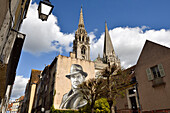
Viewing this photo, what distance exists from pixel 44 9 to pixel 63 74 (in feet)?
53.6

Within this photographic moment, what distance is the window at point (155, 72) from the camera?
11917 millimetres

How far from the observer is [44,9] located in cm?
371

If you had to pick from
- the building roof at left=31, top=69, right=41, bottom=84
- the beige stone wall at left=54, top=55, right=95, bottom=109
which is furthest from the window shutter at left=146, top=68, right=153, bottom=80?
the building roof at left=31, top=69, right=41, bottom=84

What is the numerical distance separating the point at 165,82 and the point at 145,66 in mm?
2760

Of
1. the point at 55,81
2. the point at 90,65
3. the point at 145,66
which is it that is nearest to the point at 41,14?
the point at 145,66

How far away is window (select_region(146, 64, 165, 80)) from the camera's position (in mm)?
11917

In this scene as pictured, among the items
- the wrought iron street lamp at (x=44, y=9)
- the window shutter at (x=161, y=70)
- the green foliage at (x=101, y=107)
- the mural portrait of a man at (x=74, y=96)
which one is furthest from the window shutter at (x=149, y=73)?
the wrought iron street lamp at (x=44, y=9)

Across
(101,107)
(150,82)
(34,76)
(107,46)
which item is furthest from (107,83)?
(107,46)

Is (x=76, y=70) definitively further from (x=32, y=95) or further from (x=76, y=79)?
(x=32, y=95)

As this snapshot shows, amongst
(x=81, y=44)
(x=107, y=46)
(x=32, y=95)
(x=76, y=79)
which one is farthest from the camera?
(x=107, y=46)

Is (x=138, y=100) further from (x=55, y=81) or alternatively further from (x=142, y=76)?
(x=55, y=81)

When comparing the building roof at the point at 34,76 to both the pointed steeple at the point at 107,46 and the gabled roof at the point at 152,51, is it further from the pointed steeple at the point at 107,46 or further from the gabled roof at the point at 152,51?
the pointed steeple at the point at 107,46

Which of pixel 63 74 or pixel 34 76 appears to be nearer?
pixel 63 74

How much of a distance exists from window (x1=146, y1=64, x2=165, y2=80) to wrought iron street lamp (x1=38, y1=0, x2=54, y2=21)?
39.2 ft
